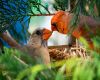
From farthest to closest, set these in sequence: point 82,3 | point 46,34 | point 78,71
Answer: point 46,34
point 82,3
point 78,71

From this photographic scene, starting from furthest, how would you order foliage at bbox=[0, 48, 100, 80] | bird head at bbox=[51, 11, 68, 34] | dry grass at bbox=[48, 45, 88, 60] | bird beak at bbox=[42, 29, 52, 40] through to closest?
dry grass at bbox=[48, 45, 88, 60], bird beak at bbox=[42, 29, 52, 40], bird head at bbox=[51, 11, 68, 34], foliage at bbox=[0, 48, 100, 80]

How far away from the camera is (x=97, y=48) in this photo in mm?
204

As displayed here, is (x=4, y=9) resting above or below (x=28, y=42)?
above

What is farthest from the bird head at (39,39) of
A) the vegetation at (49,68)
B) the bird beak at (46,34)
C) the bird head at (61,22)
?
the vegetation at (49,68)

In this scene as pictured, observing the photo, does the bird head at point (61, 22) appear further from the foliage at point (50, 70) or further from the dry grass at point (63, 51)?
the foliage at point (50, 70)

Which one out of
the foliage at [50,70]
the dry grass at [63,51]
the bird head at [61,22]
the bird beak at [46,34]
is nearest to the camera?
the foliage at [50,70]

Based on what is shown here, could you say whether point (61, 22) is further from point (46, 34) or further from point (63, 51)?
point (63, 51)

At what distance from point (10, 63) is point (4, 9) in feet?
1.75

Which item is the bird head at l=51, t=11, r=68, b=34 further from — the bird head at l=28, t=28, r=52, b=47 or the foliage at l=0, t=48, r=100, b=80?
the foliage at l=0, t=48, r=100, b=80

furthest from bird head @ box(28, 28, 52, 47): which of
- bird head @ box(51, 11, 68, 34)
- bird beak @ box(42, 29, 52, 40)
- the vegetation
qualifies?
the vegetation

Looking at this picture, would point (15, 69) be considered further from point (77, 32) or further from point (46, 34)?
point (46, 34)

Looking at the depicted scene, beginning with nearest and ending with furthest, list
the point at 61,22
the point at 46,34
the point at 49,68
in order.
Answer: the point at 49,68 < the point at 61,22 < the point at 46,34

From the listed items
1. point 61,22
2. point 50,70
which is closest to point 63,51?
point 61,22

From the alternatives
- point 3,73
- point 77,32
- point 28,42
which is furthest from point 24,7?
point 3,73
